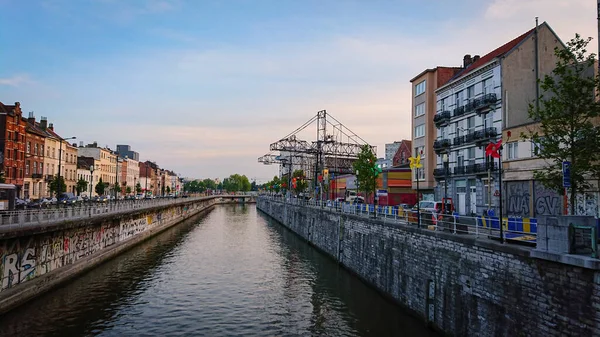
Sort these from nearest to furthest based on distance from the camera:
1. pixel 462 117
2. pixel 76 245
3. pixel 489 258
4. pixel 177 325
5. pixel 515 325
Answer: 1. pixel 515 325
2. pixel 489 258
3. pixel 177 325
4. pixel 76 245
5. pixel 462 117

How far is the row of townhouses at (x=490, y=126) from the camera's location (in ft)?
107

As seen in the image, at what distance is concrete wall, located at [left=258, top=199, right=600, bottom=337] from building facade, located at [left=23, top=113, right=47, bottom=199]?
56.2 meters

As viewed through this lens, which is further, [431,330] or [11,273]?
[11,273]

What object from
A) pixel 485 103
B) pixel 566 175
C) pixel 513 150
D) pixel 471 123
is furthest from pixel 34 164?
pixel 566 175

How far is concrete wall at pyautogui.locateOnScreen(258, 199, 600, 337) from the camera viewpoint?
1141 centimetres

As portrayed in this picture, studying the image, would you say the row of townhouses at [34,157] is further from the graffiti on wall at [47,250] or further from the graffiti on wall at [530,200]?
the graffiti on wall at [530,200]

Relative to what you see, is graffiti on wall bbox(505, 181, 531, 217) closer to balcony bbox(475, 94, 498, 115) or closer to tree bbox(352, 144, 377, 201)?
balcony bbox(475, 94, 498, 115)

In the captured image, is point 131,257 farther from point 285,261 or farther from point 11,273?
point 11,273

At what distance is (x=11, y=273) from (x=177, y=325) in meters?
8.51

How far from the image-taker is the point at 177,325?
63.9ft

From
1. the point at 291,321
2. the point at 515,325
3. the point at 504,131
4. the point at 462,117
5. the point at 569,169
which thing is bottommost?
the point at 291,321

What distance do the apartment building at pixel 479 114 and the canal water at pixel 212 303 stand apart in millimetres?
16925

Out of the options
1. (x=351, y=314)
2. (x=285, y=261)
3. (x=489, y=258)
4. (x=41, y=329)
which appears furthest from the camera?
(x=285, y=261)

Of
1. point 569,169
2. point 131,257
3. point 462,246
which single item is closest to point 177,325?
point 462,246
